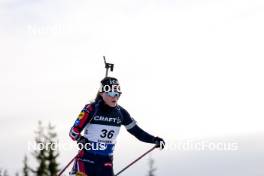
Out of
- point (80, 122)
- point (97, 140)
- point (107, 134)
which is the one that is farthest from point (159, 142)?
point (80, 122)

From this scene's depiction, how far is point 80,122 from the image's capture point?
12.2m

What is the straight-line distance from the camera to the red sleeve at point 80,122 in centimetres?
1213

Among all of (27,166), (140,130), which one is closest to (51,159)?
(27,166)

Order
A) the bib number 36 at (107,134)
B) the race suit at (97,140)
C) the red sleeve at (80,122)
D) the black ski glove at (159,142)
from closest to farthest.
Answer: the red sleeve at (80,122), the race suit at (97,140), the bib number 36 at (107,134), the black ski glove at (159,142)

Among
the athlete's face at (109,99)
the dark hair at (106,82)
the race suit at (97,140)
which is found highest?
the dark hair at (106,82)

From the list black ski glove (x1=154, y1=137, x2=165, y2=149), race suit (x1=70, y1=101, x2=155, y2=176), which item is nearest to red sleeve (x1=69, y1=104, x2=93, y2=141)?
race suit (x1=70, y1=101, x2=155, y2=176)

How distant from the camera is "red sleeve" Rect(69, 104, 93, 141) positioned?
1213 cm

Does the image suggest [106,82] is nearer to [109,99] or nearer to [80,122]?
[109,99]

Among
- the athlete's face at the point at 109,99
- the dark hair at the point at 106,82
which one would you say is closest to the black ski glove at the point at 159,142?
the athlete's face at the point at 109,99

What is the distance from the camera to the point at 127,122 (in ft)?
43.2

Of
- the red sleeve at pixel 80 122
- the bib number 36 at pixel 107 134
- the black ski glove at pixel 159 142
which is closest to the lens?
the red sleeve at pixel 80 122

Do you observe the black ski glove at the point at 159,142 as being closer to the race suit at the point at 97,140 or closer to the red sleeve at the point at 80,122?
the race suit at the point at 97,140

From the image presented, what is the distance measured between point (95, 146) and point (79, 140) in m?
0.48

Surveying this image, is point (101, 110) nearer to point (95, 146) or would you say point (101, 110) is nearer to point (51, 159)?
point (95, 146)
